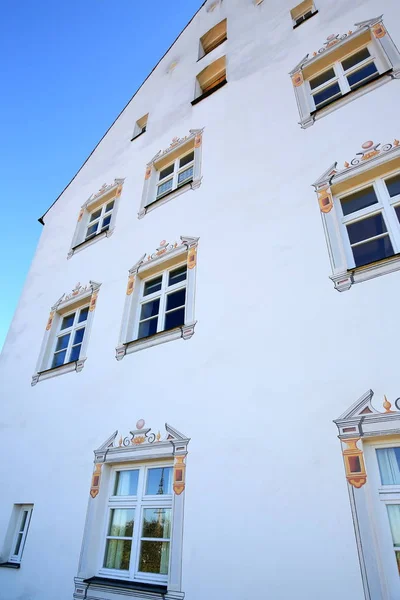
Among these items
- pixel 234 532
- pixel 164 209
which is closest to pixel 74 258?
pixel 164 209

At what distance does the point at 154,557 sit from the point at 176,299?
11.3 ft

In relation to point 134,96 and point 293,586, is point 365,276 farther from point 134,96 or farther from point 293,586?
point 134,96

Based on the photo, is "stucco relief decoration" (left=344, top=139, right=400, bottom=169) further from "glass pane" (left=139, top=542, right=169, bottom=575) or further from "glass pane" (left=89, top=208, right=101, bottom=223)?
"glass pane" (left=89, top=208, right=101, bottom=223)

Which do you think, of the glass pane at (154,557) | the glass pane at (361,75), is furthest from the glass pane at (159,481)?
the glass pane at (361,75)

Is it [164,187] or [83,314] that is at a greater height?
[164,187]

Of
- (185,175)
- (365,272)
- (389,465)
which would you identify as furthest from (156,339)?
(185,175)

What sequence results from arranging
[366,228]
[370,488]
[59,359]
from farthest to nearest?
[59,359] < [366,228] < [370,488]

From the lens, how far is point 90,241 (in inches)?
333

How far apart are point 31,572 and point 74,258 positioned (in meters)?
5.86

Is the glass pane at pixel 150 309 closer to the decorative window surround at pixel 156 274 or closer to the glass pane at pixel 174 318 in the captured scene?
the decorative window surround at pixel 156 274

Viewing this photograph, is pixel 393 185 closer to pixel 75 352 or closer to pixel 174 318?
pixel 174 318

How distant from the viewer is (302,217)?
16.4 ft

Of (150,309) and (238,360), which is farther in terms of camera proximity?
(150,309)

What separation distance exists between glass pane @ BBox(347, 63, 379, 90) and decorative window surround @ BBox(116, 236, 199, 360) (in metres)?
3.65
